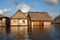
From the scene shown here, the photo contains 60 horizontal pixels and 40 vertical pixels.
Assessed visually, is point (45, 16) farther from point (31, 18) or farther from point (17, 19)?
point (17, 19)

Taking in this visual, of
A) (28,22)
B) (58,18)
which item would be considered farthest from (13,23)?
(58,18)

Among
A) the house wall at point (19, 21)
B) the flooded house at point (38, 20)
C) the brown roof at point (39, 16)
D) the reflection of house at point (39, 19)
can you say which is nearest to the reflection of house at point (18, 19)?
the house wall at point (19, 21)

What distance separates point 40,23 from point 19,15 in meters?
8.16

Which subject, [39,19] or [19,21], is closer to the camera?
[19,21]

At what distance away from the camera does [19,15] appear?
56688 millimetres

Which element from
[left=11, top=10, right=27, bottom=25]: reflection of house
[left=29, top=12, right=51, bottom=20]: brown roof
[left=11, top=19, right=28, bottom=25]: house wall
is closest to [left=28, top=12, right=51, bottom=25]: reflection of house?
[left=29, top=12, right=51, bottom=20]: brown roof

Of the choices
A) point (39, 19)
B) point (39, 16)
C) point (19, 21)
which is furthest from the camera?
point (39, 16)

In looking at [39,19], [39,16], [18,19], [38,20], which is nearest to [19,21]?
[18,19]

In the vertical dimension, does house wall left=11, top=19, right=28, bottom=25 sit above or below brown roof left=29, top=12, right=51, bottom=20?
below

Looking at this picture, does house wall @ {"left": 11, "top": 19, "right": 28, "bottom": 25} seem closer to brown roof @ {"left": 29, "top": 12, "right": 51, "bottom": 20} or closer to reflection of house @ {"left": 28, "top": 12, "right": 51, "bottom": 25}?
reflection of house @ {"left": 28, "top": 12, "right": 51, "bottom": 25}

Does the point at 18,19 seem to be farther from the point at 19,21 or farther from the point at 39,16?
the point at 39,16

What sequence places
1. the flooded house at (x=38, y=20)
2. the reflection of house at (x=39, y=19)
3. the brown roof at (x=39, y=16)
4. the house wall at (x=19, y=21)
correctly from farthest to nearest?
the brown roof at (x=39, y=16) → the reflection of house at (x=39, y=19) → the flooded house at (x=38, y=20) → the house wall at (x=19, y=21)

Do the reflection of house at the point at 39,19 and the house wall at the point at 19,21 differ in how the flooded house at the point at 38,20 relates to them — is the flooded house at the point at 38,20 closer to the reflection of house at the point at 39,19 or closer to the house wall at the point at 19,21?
the reflection of house at the point at 39,19

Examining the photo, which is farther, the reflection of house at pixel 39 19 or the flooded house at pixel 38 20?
the reflection of house at pixel 39 19
